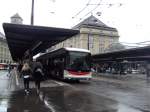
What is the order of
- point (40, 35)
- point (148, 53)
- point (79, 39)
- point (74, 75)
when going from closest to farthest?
point (40, 35) → point (74, 75) → point (148, 53) → point (79, 39)

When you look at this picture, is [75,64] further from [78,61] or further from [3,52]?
[3,52]

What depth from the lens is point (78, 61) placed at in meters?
28.0

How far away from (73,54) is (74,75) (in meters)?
1.86

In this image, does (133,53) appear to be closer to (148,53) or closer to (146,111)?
(148,53)

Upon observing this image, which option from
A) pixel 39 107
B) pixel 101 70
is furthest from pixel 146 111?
pixel 101 70

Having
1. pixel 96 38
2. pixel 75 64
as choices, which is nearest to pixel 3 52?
pixel 96 38

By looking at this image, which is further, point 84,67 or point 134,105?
point 84,67

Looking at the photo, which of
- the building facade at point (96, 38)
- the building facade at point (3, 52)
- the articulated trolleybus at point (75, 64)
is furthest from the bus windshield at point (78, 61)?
the building facade at point (3, 52)

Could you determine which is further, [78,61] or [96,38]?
[96,38]

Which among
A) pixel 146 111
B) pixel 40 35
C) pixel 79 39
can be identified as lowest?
pixel 146 111

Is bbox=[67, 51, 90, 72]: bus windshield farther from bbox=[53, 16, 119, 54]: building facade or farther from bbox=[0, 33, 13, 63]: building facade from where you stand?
bbox=[0, 33, 13, 63]: building facade

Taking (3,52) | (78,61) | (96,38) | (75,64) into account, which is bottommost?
(75,64)

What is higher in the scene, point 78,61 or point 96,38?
point 96,38

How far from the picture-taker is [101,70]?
72.9 meters
